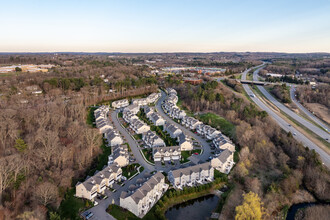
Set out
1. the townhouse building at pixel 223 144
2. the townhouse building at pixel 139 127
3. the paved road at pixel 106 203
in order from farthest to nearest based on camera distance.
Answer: the townhouse building at pixel 139 127 < the townhouse building at pixel 223 144 < the paved road at pixel 106 203

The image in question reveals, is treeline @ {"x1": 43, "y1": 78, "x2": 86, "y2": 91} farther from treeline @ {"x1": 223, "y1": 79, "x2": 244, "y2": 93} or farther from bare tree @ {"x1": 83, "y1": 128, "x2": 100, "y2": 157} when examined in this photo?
treeline @ {"x1": 223, "y1": 79, "x2": 244, "y2": 93}

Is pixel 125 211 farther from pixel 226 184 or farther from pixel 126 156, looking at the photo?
pixel 226 184

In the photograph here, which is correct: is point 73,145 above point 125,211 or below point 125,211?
above

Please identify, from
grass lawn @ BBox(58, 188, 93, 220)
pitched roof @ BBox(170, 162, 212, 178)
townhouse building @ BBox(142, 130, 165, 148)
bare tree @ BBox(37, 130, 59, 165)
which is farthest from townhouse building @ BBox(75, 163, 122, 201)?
townhouse building @ BBox(142, 130, 165, 148)

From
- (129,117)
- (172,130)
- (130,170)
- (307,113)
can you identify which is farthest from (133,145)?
(307,113)

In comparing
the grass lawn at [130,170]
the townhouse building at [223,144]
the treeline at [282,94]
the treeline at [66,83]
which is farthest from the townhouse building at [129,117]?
the treeline at [282,94]

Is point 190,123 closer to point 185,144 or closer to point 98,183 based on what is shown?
point 185,144

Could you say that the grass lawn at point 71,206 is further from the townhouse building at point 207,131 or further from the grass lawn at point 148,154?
the townhouse building at point 207,131

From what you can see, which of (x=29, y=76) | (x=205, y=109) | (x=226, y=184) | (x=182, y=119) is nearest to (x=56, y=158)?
(x=226, y=184)
